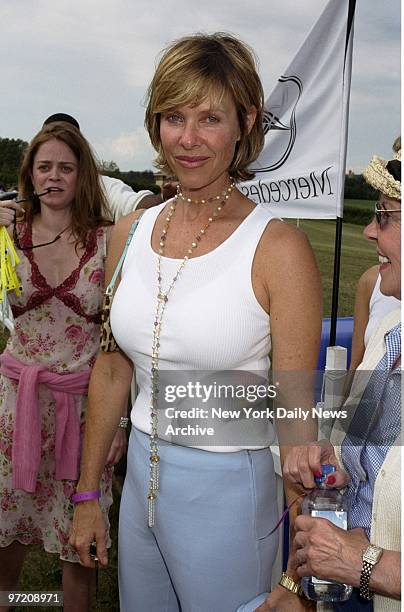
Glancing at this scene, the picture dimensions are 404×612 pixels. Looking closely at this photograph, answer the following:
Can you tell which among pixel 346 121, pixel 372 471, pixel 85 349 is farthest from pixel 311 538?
pixel 346 121

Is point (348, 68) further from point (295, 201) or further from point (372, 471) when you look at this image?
point (372, 471)

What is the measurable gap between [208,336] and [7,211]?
1.21m

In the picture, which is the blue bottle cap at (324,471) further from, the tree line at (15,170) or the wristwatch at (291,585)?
the tree line at (15,170)

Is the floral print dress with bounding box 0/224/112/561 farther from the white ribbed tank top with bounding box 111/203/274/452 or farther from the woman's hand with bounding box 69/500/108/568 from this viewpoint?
the white ribbed tank top with bounding box 111/203/274/452

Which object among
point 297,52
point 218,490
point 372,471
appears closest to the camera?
point 372,471

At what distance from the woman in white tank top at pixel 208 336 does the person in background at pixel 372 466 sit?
98 mm

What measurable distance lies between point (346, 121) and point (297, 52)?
52cm

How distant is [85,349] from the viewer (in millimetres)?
2283

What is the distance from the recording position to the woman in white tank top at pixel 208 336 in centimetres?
133

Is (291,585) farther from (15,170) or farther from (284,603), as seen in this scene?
(15,170)

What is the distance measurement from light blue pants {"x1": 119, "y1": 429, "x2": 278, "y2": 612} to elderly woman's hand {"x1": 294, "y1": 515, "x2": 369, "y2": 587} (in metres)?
0.18

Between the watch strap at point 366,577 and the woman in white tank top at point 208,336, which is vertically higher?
the woman in white tank top at point 208,336

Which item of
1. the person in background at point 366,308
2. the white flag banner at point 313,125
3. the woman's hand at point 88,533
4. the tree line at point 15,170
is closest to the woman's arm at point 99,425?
the woman's hand at point 88,533

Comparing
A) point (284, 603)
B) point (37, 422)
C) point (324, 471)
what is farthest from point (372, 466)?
point (37, 422)
